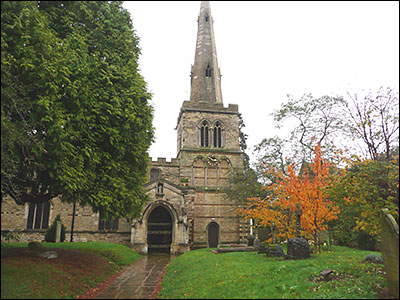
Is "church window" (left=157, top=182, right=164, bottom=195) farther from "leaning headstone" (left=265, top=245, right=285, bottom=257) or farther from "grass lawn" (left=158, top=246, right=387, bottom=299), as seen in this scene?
"grass lawn" (left=158, top=246, right=387, bottom=299)

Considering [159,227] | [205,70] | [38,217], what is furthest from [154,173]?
[205,70]

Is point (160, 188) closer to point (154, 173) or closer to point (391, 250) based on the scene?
point (154, 173)

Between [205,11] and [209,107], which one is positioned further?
[205,11]

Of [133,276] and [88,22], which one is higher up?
[88,22]

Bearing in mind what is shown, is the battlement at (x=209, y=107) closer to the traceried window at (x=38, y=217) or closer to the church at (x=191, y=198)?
the church at (x=191, y=198)

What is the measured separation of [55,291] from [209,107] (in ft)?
88.8

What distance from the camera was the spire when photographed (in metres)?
34.2

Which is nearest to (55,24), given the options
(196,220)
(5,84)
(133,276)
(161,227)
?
(5,84)

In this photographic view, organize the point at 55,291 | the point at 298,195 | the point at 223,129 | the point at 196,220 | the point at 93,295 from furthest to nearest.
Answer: the point at 223,129
the point at 196,220
the point at 298,195
the point at 93,295
the point at 55,291

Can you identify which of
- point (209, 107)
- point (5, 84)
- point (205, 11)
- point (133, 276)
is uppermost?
point (205, 11)

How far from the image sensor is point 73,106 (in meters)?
10.2

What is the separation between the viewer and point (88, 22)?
12.4 meters

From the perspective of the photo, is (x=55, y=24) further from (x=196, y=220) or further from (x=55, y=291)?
(x=196, y=220)

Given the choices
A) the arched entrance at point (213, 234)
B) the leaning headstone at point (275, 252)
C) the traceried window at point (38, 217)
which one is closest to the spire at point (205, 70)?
the arched entrance at point (213, 234)
